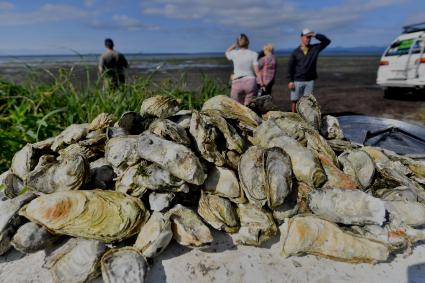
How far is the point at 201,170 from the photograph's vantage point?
5.18ft

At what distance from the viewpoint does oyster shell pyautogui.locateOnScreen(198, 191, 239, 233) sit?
1.56 meters

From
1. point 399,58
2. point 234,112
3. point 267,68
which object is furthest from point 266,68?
point 399,58

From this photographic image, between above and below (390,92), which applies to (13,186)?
above

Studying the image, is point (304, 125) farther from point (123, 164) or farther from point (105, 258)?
point (105, 258)

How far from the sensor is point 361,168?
1785mm

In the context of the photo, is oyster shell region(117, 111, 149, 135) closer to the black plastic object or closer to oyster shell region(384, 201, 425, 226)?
oyster shell region(384, 201, 425, 226)

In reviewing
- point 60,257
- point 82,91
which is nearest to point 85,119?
point 82,91

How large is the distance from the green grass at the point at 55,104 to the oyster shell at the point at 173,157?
151cm

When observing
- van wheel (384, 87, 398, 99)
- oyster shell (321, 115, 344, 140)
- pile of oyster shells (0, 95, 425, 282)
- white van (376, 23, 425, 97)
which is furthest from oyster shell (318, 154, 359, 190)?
van wheel (384, 87, 398, 99)

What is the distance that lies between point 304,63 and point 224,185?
211 inches

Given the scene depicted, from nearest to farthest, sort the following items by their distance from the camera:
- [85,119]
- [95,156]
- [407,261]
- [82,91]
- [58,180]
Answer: [407,261] < [58,180] < [95,156] < [85,119] < [82,91]

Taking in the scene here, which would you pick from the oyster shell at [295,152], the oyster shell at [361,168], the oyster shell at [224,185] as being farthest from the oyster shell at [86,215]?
the oyster shell at [361,168]

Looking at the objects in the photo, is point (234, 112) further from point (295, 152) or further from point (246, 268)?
point (246, 268)

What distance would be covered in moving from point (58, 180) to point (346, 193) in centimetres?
130
